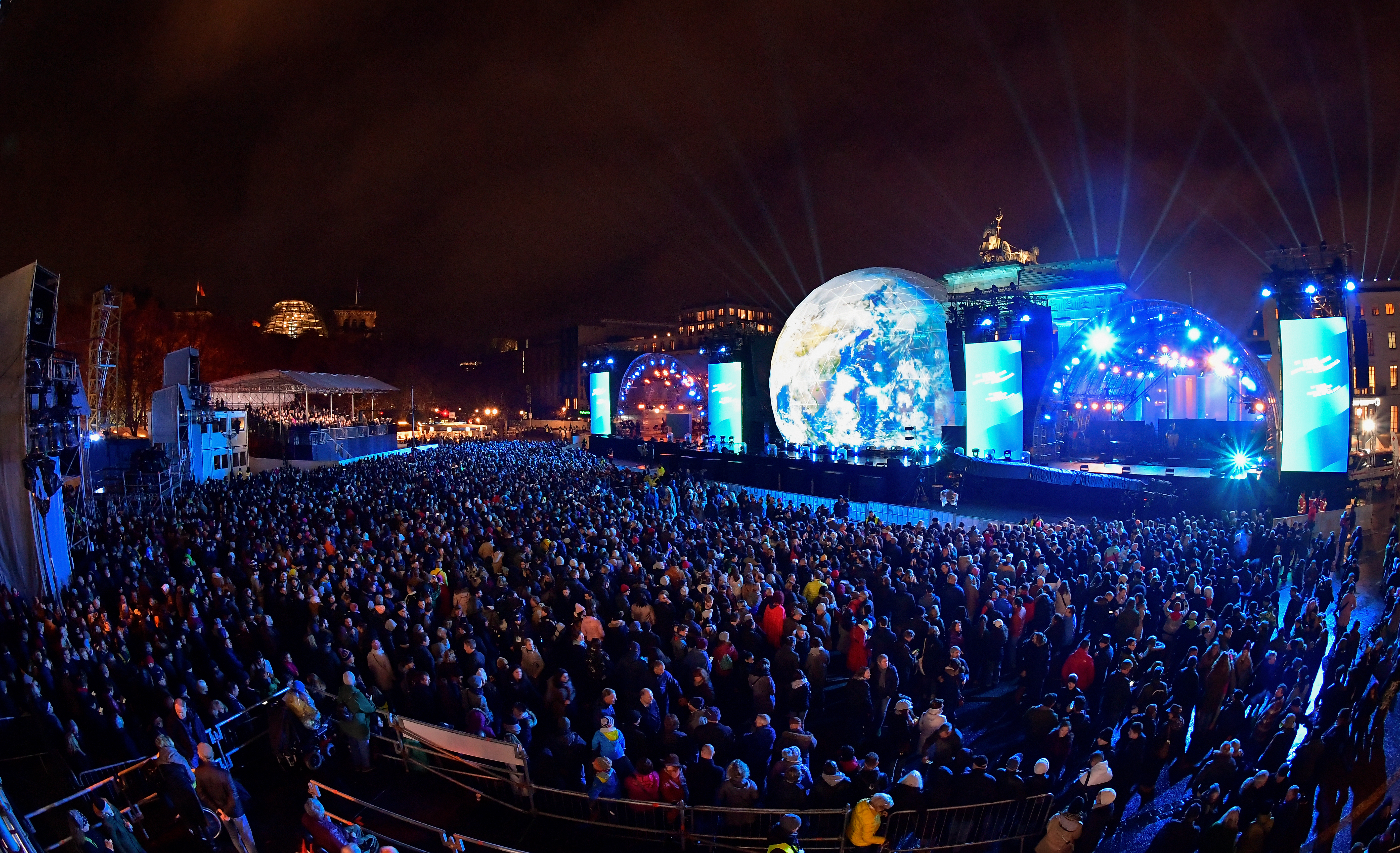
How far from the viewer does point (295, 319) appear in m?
91.2

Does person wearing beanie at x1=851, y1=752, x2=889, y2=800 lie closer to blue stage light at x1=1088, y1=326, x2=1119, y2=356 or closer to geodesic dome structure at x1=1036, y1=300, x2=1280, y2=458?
geodesic dome structure at x1=1036, y1=300, x2=1280, y2=458

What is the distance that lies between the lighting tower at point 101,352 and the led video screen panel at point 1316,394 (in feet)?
112

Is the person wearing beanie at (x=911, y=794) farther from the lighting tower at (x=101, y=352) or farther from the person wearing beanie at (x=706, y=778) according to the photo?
the lighting tower at (x=101, y=352)

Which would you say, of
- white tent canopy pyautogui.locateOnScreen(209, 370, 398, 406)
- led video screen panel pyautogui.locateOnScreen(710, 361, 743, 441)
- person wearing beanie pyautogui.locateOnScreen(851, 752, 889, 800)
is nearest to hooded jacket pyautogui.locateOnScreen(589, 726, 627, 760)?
person wearing beanie pyautogui.locateOnScreen(851, 752, 889, 800)

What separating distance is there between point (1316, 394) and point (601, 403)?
112ft

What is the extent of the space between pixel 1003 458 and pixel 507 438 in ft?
123

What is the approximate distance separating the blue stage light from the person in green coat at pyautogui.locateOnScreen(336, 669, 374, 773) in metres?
22.3

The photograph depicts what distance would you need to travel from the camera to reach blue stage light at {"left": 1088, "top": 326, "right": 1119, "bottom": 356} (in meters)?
21.8

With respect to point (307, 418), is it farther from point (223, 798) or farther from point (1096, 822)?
point (1096, 822)

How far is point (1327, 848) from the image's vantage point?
16.7 feet

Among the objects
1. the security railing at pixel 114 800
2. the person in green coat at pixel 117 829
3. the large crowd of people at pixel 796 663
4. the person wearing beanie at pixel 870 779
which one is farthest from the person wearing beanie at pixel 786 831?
the security railing at pixel 114 800

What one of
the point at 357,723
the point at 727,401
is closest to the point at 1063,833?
the point at 357,723

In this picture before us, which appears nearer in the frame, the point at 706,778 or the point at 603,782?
the point at 603,782

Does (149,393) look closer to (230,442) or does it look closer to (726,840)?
(230,442)
